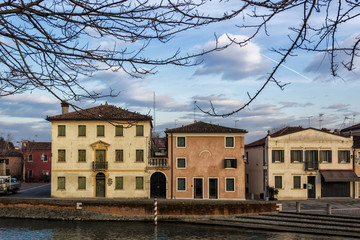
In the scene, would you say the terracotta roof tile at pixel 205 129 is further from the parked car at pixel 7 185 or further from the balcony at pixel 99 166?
the parked car at pixel 7 185

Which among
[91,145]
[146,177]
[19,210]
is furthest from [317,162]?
[19,210]

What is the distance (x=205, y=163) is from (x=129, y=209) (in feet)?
29.0

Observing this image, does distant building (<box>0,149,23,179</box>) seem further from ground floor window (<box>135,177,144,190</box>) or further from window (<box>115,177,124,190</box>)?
ground floor window (<box>135,177,144,190</box>)

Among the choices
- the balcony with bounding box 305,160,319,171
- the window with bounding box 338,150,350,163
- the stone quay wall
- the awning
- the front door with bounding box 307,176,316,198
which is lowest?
the stone quay wall

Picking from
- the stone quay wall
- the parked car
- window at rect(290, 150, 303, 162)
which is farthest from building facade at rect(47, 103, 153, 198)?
window at rect(290, 150, 303, 162)

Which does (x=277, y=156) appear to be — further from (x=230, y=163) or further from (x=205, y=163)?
(x=205, y=163)

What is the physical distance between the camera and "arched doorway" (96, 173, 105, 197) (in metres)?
35.6

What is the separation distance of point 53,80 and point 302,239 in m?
19.1

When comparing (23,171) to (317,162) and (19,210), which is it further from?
(317,162)

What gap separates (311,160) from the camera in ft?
118

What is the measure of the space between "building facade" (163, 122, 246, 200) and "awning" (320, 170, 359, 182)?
716cm

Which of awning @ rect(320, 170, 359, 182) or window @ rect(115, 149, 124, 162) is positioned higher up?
window @ rect(115, 149, 124, 162)

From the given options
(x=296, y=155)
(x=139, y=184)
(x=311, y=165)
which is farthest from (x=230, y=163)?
(x=139, y=184)

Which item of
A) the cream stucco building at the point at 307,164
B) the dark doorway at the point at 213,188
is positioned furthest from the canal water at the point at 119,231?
the cream stucco building at the point at 307,164
